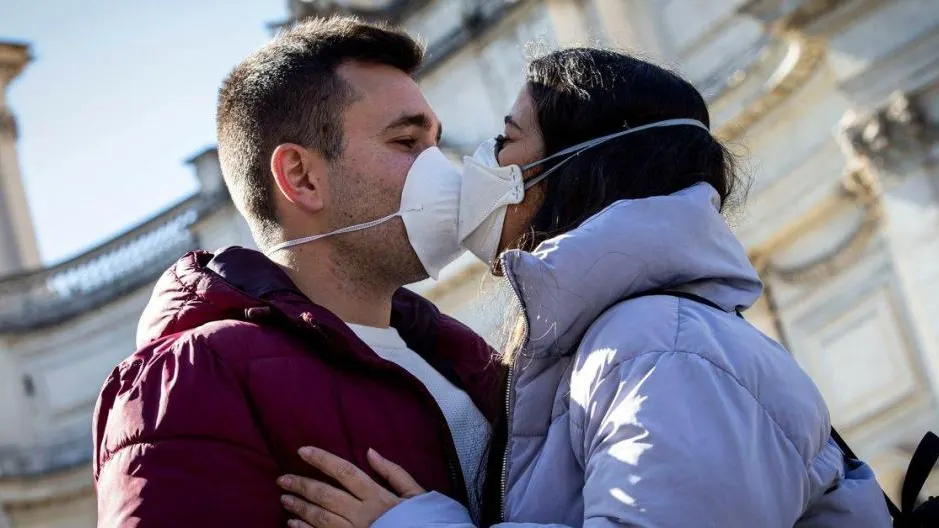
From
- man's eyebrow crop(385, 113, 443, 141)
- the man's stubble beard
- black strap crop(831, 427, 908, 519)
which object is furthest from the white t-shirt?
black strap crop(831, 427, 908, 519)

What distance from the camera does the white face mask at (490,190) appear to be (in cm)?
320

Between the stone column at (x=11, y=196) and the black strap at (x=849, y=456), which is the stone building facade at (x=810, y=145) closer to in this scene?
the black strap at (x=849, y=456)

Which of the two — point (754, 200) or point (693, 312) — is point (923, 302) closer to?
point (754, 200)

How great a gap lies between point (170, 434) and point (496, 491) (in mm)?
660

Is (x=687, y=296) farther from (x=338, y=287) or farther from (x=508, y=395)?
(x=338, y=287)

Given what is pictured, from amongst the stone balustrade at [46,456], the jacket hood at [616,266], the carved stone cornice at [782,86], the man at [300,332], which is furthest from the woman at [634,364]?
the stone balustrade at [46,456]

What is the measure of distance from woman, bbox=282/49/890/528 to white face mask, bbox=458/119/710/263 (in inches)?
0.5

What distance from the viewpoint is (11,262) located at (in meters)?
18.9

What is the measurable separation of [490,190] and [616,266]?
0.68 meters

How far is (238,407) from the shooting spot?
2.96m

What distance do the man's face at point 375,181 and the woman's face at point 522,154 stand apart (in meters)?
0.35

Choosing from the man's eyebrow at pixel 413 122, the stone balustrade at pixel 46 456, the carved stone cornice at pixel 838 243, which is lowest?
the stone balustrade at pixel 46 456

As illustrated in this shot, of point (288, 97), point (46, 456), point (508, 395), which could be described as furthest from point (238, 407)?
point (46, 456)

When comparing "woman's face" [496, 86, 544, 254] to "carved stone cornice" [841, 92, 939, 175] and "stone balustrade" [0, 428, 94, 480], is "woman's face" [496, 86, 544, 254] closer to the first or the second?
"carved stone cornice" [841, 92, 939, 175]
